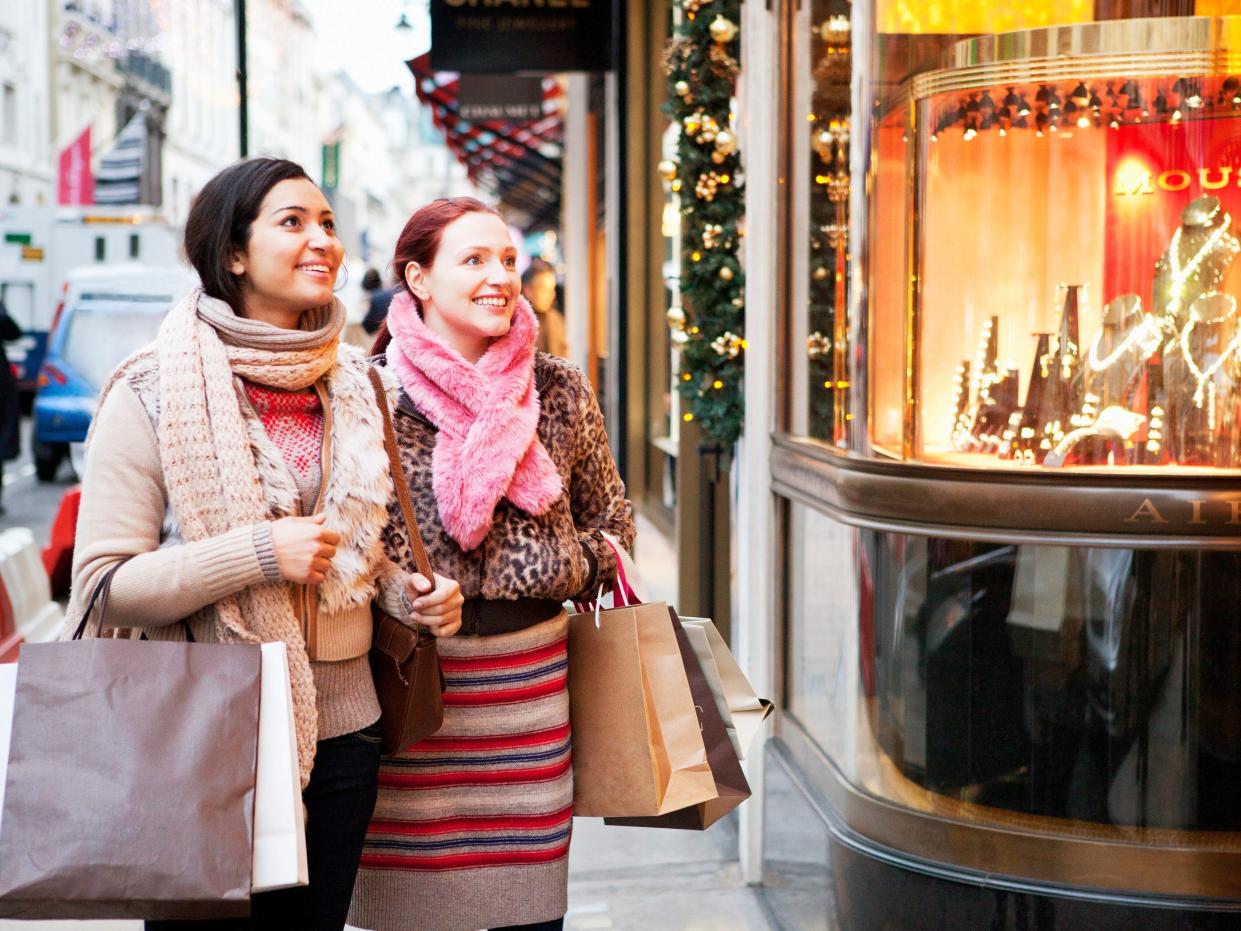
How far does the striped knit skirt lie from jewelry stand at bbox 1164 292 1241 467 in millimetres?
1520

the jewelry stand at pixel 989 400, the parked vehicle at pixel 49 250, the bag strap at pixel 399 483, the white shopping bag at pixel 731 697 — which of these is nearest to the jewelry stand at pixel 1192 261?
the jewelry stand at pixel 989 400

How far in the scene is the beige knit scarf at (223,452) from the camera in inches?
91.4

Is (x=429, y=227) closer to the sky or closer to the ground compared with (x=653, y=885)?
closer to the sky

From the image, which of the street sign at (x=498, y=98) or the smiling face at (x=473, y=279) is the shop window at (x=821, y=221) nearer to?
the smiling face at (x=473, y=279)

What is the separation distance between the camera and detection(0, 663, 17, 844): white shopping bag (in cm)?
207

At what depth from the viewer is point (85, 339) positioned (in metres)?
16.6

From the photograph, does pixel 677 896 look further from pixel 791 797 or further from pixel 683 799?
pixel 683 799

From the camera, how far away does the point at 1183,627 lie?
3332 millimetres

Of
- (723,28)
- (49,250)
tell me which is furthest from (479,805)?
(49,250)

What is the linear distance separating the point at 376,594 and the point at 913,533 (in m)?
1.48

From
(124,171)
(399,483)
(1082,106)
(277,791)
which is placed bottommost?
(277,791)

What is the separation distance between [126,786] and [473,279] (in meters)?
1.23

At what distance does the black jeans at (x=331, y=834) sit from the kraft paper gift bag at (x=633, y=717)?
0.58 metres

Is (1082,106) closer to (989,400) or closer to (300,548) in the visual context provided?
(989,400)
